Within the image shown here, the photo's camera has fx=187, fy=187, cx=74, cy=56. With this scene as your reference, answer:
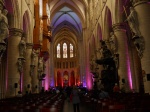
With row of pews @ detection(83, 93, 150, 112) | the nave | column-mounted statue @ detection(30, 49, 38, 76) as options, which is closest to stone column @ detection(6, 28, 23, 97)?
column-mounted statue @ detection(30, 49, 38, 76)

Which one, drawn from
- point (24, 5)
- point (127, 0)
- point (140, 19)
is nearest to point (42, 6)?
point (24, 5)

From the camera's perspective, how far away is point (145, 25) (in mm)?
10422

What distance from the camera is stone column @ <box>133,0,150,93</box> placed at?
9.98m

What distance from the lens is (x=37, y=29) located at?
21656 mm

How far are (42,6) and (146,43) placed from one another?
72.3 feet

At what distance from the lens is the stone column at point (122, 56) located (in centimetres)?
1438

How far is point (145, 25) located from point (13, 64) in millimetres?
10343

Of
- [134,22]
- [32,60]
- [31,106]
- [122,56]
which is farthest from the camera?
[32,60]

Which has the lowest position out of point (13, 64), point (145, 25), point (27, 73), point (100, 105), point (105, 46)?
point (100, 105)

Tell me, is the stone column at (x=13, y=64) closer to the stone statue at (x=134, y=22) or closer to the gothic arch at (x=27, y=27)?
the gothic arch at (x=27, y=27)

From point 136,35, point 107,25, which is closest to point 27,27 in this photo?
point 107,25

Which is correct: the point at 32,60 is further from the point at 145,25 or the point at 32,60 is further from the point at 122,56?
the point at 145,25

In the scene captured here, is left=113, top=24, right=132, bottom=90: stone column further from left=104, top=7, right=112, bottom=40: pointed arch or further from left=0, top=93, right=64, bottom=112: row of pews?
left=0, top=93, right=64, bottom=112: row of pews

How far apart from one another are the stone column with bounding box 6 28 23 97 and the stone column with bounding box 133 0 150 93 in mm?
9581
